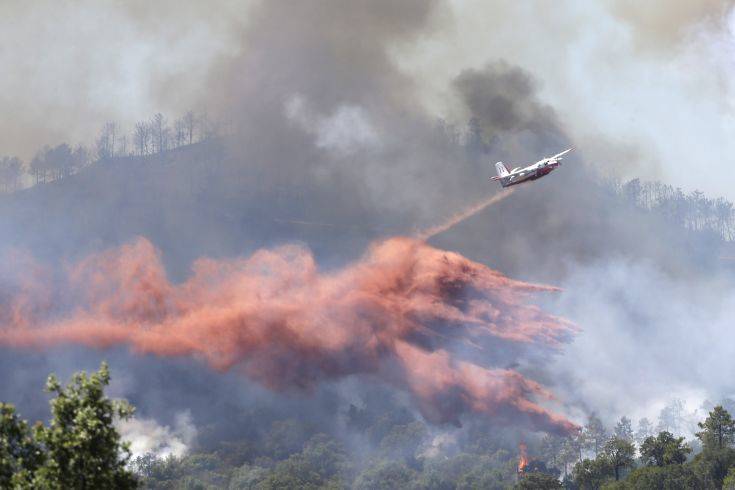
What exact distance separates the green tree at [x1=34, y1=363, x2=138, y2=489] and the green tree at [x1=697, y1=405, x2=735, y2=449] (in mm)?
143367

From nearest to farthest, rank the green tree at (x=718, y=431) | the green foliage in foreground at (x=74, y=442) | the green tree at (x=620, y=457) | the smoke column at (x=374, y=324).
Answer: the green foliage in foreground at (x=74, y=442) < the smoke column at (x=374, y=324) < the green tree at (x=718, y=431) < the green tree at (x=620, y=457)

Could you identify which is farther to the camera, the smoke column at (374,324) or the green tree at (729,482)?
the green tree at (729,482)

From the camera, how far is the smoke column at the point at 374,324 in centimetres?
12900

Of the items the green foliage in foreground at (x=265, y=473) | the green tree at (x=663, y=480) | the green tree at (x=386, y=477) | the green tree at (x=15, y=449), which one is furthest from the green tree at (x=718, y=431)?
the green tree at (x=15, y=449)

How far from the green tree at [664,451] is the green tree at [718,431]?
12.4 feet

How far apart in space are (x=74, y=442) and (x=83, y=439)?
1.30ft

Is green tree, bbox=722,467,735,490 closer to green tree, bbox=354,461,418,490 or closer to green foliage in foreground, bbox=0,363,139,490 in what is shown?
green tree, bbox=354,461,418,490

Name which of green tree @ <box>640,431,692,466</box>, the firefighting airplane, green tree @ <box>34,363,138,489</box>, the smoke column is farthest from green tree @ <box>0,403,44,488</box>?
green tree @ <box>640,431,692,466</box>

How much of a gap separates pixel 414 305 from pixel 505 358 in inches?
807

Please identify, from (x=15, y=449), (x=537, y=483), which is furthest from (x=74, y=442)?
(x=537, y=483)

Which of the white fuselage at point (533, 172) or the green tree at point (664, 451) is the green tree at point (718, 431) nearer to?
the green tree at point (664, 451)

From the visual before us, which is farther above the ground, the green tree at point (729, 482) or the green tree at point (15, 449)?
the green tree at point (729, 482)

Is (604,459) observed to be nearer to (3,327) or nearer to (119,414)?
(3,327)

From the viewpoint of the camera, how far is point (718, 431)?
16675cm
